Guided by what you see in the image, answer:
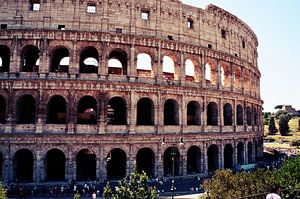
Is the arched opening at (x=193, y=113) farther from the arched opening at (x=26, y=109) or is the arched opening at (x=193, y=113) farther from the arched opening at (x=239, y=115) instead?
the arched opening at (x=26, y=109)

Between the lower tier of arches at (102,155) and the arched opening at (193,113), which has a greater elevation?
the arched opening at (193,113)

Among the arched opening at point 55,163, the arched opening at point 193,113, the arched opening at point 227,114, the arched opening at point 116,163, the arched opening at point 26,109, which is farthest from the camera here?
the arched opening at point 227,114

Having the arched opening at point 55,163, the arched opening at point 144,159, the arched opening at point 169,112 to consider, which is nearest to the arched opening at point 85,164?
the arched opening at point 55,163

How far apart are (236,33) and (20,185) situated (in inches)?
973

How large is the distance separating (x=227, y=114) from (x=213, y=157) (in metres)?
4.54

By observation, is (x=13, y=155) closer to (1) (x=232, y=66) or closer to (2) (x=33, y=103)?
(2) (x=33, y=103)

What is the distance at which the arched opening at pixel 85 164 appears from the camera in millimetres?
21703

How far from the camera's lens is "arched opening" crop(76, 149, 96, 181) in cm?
2170

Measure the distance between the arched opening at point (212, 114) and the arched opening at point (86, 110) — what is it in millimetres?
10799

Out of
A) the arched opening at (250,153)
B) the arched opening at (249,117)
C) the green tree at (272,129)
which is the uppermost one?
the arched opening at (249,117)

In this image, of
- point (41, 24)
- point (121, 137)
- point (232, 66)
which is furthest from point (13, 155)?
point (232, 66)

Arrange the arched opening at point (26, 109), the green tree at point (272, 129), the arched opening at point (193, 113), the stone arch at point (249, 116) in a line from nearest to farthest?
the arched opening at point (26, 109) < the arched opening at point (193, 113) < the stone arch at point (249, 116) < the green tree at point (272, 129)

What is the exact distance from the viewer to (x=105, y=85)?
20812 mm

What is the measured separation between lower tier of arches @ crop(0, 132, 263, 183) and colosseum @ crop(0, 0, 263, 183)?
0.07 meters
